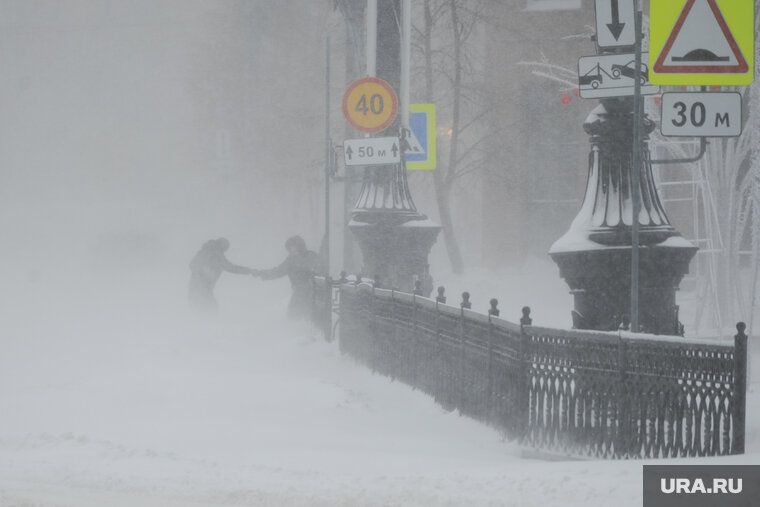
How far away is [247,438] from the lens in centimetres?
881

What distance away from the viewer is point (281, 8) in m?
51.6

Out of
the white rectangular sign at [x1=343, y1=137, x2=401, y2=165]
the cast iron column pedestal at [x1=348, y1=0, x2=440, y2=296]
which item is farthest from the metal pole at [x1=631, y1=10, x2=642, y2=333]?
the cast iron column pedestal at [x1=348, y1=0, x2=440, y2=296]

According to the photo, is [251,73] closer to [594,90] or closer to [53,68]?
[53,68]

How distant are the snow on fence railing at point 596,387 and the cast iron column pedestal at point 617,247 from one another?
2.09 ft

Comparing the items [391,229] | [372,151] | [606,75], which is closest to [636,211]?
[606,75]

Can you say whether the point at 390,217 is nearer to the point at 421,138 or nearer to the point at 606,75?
the point at 421,138

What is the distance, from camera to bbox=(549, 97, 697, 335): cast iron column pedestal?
28.5 feet

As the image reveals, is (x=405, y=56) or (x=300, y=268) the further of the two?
(x=300, y=268)

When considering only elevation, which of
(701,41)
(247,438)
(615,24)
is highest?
(615,24)

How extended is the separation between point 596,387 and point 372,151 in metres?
6.12

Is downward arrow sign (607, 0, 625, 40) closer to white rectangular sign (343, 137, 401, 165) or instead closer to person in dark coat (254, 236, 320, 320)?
white rectangular sign (343, 137, 401, 165)

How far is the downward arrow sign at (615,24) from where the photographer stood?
8625 millimetres

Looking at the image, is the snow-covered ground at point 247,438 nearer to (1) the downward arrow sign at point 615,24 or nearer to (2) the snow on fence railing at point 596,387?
(2) the snow on fence railing at point 596,387

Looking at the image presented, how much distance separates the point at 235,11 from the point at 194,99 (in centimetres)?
873
